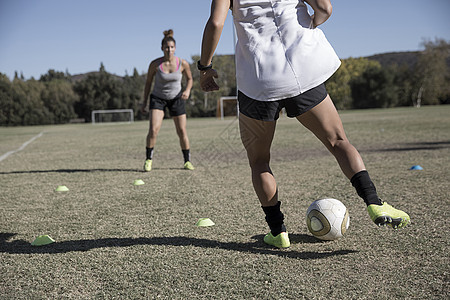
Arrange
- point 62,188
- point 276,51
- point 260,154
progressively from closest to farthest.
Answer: point 276,51 < point 260,154 < point 62,188

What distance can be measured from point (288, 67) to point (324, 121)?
0.41m

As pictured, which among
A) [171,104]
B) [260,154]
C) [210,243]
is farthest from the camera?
[171,104]

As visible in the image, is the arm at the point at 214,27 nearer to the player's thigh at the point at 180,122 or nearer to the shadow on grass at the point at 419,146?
the player's thigh at the point at 180,122

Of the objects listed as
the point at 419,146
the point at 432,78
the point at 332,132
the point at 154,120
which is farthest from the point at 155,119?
the point at 432,78

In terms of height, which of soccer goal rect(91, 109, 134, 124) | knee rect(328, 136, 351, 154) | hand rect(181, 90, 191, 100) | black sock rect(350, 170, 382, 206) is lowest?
soccer goal rect(91, 109, 134, 124)

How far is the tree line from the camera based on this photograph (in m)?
53.1

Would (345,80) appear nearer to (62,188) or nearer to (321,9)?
(62,188)

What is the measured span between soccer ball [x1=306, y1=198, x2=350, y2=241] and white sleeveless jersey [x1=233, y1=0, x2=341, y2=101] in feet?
3.40

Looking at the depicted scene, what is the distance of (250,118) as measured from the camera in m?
2.80

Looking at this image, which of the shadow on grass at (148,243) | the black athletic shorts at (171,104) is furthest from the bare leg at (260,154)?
the black athletic shorts at (171,104)

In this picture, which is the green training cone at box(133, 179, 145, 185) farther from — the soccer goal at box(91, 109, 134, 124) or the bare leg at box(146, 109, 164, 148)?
the soccer goal at box(91, 109, 134, 124)

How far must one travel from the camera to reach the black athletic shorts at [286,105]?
2666mm

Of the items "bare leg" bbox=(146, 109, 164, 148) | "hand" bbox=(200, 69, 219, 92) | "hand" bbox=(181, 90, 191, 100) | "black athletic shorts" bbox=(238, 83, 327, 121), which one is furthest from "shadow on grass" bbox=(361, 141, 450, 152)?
"hand" bbox=(200, 69, 219, 92)

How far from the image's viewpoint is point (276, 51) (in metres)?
2.63
